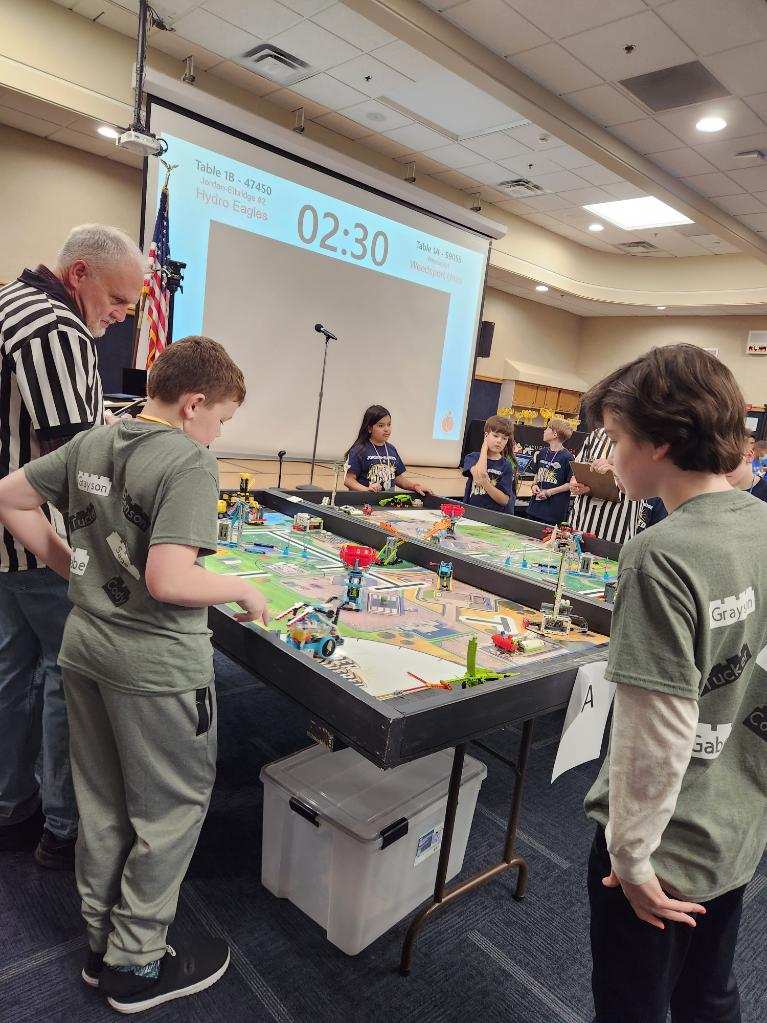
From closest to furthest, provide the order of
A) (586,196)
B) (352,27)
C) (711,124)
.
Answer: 1. (352,27)
2. (711,124)
3. (586,196)

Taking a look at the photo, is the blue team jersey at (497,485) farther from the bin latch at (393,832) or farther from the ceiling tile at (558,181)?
the ceiling tile at (558,181)

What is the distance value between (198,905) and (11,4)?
16.8ft

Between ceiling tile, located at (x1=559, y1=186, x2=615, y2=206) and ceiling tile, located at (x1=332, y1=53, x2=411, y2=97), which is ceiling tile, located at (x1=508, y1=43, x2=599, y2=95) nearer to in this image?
ceiling tile, located at (x1=332, y1=53, x2=411, y2=97)

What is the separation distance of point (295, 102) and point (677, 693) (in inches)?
225

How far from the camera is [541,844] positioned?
207 cm

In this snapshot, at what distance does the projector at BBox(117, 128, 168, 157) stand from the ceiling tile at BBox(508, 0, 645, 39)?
204 centimetres

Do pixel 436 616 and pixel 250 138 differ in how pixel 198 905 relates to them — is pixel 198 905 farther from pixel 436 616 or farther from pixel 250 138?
pixel 250 138

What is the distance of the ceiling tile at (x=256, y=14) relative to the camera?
12.5ft

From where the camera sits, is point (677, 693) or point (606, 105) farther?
point (606, 105)

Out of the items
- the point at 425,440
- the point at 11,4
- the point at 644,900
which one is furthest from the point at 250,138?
the point at 644,900

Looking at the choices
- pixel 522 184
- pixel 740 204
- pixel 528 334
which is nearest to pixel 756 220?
pixel 740 204

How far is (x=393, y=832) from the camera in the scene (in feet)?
4.86

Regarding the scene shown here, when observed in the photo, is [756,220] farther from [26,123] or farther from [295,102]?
[26,123]

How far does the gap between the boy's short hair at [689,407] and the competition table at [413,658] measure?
25.5 inches
